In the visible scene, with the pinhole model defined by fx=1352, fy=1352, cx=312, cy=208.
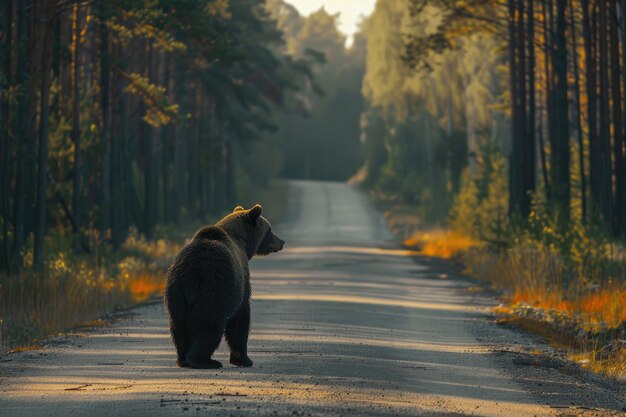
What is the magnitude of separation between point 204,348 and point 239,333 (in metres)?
0.76

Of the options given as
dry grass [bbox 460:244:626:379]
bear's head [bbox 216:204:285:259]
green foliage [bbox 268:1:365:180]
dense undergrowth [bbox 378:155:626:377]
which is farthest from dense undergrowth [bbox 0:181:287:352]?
green foliage [bbox 268:1:365:180]

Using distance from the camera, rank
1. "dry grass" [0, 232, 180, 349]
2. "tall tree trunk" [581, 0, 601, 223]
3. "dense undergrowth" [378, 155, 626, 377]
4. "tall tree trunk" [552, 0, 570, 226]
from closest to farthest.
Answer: "dense undergrowth" [378, 155, 626, 377]
"dry grass" [0, 232, 180, 349]
"tall tree trunk" [552, 0, 570, 226]
"tall tree trunk" [581, 0, 601, 223]

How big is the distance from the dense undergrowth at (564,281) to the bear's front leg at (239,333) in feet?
12.5

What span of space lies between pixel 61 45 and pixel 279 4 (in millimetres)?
132949

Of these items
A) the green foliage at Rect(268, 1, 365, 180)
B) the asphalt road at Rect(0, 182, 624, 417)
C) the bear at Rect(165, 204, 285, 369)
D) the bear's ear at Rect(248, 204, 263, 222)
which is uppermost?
the green foliage at Rect(268, 1, 365, 180)

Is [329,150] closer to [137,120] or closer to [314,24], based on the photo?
[314,24]

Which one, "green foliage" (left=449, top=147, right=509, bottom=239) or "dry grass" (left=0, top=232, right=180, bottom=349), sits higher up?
"green foliage" (left=449, top=147, right=509, bottom=239)

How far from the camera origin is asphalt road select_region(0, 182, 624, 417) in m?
10.6

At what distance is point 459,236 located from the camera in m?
51.5

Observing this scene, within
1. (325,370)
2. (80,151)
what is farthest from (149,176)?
(325,370)

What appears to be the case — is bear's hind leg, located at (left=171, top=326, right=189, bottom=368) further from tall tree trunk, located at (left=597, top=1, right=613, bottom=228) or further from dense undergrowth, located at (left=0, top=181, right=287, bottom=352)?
tall tree trunk, located at (left=597, top=1, right=613, bottom=228)

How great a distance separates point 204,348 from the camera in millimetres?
12070

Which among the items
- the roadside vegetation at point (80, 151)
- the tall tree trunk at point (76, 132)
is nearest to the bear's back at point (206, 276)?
the roadside vegetation at point (80, 151)

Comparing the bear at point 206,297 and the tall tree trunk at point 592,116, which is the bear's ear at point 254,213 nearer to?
the bear at point 206,297
